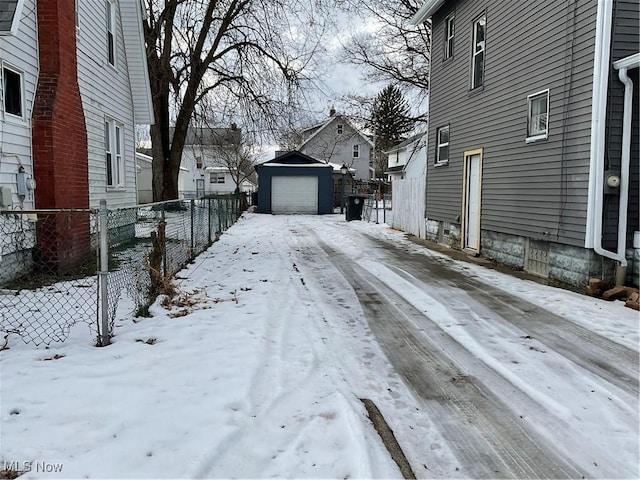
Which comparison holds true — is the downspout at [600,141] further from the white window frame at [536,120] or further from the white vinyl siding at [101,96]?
the white vinyl siding at [101,96]

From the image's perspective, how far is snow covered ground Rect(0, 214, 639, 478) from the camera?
276 centimetres

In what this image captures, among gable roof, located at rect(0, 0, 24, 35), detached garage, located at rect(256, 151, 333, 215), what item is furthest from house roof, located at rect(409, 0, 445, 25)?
detached garage, located at rect(256, 151, 333, 215)

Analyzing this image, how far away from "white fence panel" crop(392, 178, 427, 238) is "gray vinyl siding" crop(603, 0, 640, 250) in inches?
316

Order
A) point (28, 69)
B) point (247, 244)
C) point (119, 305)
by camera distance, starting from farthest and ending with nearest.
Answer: point (247, 244), point (28, 69), point (119, 305)

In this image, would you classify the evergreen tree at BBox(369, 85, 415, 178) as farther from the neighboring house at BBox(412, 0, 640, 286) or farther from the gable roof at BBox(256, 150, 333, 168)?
the neighboring house at BBox(412, 0, 640, 286)

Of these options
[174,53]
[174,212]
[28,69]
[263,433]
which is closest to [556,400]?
[263,433]

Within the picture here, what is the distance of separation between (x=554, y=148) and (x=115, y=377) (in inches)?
299

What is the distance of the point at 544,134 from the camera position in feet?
28.2

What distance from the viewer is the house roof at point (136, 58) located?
40.3 ft

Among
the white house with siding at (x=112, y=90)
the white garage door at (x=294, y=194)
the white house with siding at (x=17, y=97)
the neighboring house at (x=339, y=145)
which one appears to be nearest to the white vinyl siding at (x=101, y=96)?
the white house with siding at (x=112, y=90)

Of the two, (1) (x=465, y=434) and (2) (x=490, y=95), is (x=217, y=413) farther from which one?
(2) (x=490, y=95)

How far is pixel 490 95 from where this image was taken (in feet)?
35.0

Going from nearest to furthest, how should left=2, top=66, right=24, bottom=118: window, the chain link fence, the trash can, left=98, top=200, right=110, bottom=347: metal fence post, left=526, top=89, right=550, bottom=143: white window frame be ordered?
left=98, top=200, right=110, bottom=347: metal fence post
the chain link fence
left=2, top=66, right=24, bottom=118: window
left=526, top=89, right=550, bottom=143: white window frame
the trash can

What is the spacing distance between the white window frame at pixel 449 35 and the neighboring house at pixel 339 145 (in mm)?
34999
